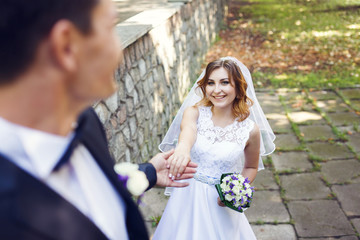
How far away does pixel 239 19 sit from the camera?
13742mm

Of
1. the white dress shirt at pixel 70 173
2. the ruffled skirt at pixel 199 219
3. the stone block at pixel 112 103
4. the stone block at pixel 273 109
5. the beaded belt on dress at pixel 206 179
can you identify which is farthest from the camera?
the stone block at pixel 273 109

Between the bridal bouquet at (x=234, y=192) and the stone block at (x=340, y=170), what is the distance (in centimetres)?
243

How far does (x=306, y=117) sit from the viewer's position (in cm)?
631

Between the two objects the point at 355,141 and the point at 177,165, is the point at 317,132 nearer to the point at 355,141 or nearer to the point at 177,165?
the point at 355,141

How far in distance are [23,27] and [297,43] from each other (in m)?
10.6

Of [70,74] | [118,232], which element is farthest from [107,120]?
[70,74]

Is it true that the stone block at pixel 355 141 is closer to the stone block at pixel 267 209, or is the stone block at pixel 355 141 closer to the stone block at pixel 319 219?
the stone block at pixel 319 219

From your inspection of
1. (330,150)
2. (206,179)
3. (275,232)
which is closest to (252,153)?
(206,179)

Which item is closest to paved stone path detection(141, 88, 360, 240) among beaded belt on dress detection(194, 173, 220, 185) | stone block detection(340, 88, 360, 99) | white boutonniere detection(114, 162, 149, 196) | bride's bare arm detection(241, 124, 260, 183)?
stone block detection(340, 88, 360, 99)

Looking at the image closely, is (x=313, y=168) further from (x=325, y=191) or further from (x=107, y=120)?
(x=107, y=120)

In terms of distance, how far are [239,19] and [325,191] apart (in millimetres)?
10426

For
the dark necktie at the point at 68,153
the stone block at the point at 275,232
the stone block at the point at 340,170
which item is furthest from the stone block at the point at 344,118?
the dark necktie at the point at 68,153

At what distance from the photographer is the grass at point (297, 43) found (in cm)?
812

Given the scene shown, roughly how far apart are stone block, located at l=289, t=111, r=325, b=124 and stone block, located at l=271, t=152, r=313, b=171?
3.60ft
